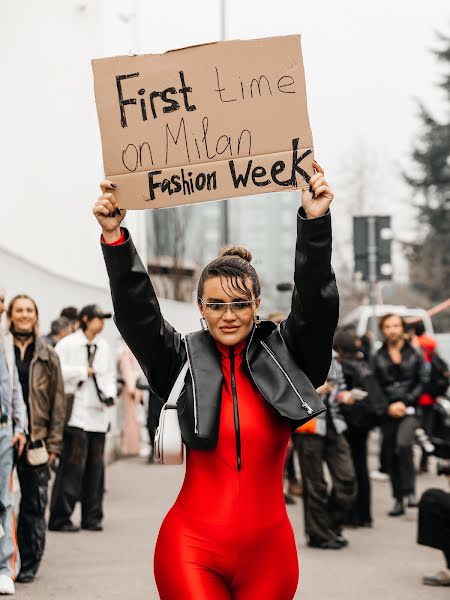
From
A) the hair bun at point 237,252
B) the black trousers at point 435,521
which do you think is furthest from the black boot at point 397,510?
the hair bun at point 237,252

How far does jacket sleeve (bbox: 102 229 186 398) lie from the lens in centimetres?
411

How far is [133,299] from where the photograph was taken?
413cm

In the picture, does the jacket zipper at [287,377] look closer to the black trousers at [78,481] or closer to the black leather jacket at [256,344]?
the black leather jacket at [256,344]

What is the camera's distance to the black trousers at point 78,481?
1152cm

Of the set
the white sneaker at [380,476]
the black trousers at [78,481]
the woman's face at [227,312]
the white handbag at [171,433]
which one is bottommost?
the white sneaker at [380,476]

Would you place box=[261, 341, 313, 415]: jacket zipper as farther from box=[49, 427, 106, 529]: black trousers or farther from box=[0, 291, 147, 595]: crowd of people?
box=[49, 427, 106, 529]: black trousers

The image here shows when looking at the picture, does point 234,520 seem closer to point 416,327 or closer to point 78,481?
point 78,481

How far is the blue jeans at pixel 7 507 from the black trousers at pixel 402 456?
5212 millimetres

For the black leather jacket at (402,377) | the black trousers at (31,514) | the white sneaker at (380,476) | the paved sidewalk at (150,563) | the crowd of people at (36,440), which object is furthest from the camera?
the white sneaker at (380,476)

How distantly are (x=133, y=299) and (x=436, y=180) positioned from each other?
46.7 m

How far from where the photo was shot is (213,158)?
4.58m

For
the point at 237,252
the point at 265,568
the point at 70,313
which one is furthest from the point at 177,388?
the point at 70,313

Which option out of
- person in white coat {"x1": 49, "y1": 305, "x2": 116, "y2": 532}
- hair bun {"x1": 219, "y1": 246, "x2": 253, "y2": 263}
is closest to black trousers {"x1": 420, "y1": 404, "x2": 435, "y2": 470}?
person in white coat {"x1": 49, "y1": 305, "x2": 116, "y2": 532}

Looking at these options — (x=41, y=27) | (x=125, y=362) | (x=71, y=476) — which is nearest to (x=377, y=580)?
(x=71, y=476)
